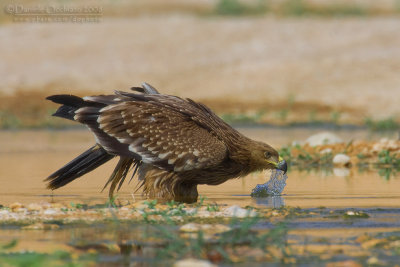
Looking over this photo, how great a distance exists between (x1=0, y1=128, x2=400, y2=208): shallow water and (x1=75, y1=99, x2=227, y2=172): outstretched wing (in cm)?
51

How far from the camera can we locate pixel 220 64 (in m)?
23.5

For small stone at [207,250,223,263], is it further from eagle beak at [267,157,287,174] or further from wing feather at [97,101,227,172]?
eagle beak at [267,157,287,174]

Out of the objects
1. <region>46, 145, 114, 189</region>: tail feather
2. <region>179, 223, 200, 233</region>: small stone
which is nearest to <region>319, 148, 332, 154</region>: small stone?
<region>46, 145, 114, 189</region>: tail feather

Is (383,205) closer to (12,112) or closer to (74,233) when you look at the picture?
(74,233)

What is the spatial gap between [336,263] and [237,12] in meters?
28.6

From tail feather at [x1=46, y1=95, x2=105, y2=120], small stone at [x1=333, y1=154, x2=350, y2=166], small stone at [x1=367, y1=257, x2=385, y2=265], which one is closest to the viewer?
small stone at [x1=367, y1=257, x2=385, y2=265]

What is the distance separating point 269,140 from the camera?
15.9 m

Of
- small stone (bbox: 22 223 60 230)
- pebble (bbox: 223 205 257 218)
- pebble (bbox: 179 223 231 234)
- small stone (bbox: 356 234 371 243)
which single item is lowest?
small stone (bbox: 356 234 371 243)

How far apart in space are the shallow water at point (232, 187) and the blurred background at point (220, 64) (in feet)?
18.4

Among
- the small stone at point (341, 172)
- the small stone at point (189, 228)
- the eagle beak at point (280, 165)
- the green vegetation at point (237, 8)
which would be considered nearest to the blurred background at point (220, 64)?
the green vegetation at point (237, 8)

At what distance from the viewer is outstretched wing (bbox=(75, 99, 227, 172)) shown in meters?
8.41

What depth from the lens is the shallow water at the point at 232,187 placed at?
873 cm

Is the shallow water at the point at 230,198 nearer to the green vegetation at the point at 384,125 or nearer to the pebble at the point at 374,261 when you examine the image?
the pebble at the point at 374,261

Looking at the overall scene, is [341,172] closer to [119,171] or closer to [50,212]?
[119,171]
